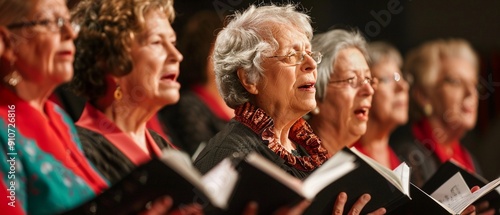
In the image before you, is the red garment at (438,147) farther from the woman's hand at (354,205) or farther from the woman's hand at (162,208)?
the woman's hand at (162,208)

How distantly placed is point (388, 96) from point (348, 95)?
1.00 meters

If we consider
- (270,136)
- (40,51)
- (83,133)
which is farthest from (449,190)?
(40,51)

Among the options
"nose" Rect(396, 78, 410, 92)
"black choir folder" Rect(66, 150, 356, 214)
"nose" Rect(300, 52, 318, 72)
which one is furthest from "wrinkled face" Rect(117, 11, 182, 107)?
"nose" Rect(396, 78, 410, 92)

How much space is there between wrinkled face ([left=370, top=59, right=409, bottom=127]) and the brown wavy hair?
75.2 inches

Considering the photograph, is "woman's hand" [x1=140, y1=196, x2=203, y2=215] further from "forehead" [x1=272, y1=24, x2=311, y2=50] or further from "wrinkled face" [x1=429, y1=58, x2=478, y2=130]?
"wrinkled face" [x1=429, y1=58, x2=478, y2=130]

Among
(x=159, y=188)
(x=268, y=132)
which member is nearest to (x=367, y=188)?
(x=268, y=132)

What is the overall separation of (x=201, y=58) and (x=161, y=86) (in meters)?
0.97

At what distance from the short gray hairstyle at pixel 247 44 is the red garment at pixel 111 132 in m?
0.39

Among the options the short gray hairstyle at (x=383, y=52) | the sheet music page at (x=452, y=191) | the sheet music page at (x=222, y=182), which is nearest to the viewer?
the sheet music page at (x=222, y=182)

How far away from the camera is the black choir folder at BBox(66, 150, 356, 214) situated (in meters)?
2.49

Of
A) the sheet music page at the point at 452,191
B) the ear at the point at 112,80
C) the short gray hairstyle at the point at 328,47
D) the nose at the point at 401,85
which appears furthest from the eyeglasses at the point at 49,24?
the nose at the point at 401,85

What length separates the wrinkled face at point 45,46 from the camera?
2826 millimetres

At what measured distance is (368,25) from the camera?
4.71 metres

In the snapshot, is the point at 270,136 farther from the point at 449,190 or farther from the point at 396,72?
the point at 396,72
